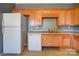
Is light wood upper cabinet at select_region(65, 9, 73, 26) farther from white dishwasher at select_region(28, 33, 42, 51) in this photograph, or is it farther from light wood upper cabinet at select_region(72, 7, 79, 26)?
white dishwasher at select_region(28, 33, 42, 51)

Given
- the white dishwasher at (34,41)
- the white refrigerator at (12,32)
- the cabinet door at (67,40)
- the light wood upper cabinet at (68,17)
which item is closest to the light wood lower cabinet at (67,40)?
the cabinet door at (67,40)

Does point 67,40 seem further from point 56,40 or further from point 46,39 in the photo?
point 46,39

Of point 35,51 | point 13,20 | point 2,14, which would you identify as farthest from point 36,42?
point 2,14

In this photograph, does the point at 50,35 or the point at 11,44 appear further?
the point at 50,35

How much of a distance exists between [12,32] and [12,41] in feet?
0.33

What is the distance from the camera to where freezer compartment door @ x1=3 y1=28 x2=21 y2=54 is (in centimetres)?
119

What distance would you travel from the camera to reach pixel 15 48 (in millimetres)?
1210

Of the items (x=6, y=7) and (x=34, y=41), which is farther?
(x=34, y=41)

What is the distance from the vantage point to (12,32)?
1.20m

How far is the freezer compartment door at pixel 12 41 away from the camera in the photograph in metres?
1.19

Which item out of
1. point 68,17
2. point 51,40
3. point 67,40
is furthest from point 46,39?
point 68,17

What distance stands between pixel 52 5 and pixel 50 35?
1.15 ft

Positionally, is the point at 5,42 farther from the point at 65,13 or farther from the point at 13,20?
the point at 65,13

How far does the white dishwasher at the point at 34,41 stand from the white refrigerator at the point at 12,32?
0.11m
